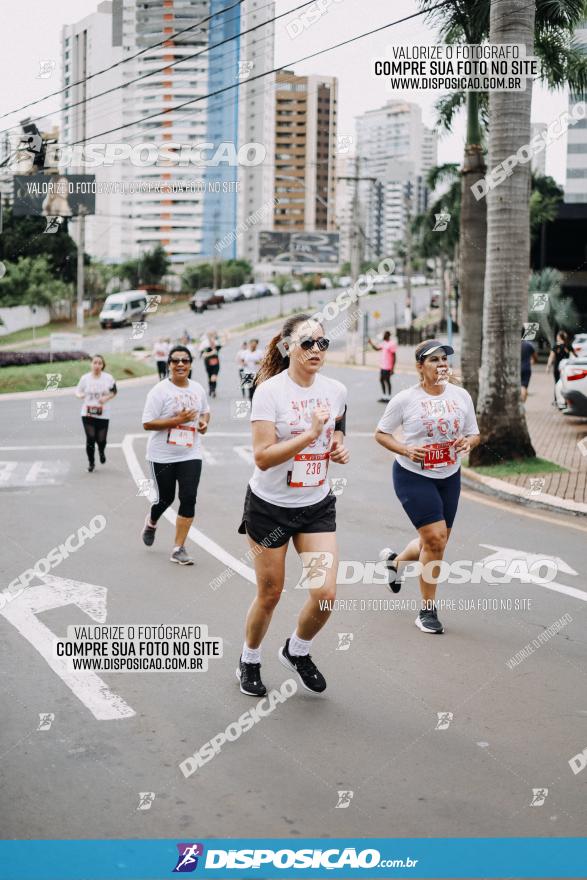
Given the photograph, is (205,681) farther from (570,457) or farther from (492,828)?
A: (570,457)

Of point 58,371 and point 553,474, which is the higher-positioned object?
point 58,371

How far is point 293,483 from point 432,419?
178cm

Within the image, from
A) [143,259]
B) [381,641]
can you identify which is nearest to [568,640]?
[381,641]

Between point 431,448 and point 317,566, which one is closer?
point 317,566

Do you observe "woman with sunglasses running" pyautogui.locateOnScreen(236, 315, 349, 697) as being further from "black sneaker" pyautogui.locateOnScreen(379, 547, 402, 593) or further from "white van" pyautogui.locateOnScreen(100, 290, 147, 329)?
"white van" pyautogui.locateOnScreen(100, 290, 147, 329)

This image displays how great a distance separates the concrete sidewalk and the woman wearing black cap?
5.27 meters

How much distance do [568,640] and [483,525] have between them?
4.48m

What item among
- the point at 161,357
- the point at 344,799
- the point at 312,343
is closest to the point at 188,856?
the point at 344,799

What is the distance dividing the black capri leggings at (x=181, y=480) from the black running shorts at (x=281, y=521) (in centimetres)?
334

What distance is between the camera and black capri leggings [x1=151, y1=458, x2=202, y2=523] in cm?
895

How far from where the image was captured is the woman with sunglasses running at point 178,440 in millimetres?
8953

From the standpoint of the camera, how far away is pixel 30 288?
51188mm

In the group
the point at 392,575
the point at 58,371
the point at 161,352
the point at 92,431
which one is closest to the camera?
the point at 392,575

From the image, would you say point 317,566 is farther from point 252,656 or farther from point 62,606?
point 62,606
